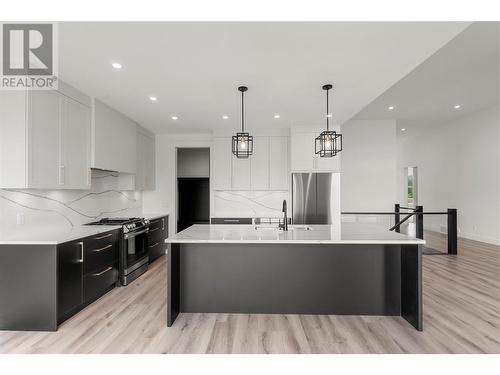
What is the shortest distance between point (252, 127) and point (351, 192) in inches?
142

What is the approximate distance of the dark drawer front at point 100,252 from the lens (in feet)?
9.58

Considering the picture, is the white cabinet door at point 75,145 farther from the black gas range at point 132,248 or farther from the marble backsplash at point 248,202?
the marble backsplash at point 248,202

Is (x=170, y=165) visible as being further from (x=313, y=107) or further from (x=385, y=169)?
(x=385, y=169)

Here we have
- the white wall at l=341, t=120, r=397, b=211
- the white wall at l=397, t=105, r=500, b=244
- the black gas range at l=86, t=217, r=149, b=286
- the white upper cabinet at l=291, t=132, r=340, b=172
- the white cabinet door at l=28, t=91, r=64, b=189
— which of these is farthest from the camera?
the white wall at l=341, t=120, r=397, b=211

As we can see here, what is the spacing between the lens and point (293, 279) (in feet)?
9.16

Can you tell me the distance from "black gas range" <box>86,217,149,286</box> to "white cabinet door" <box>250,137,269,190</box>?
2.19 meters

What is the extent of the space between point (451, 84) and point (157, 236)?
5.97 meters

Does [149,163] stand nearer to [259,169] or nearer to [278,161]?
[259,169]

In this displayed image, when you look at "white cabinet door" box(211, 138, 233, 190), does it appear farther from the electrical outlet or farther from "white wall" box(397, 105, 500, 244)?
"white wall" box(397, 105, 500, 244)

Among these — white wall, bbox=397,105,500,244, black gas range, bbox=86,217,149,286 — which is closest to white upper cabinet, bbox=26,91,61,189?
black gas range, bbox=86,217,149,286

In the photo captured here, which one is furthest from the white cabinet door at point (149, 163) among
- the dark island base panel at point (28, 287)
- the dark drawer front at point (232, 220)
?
the dark island base panel at point (28, 287)

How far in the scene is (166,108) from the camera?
4.08 m

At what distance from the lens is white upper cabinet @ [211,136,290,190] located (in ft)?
17.7

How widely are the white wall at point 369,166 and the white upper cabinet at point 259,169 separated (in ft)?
8.66
